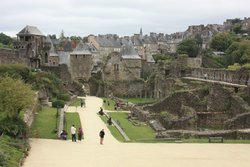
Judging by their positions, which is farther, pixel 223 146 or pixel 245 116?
pixel 245 116

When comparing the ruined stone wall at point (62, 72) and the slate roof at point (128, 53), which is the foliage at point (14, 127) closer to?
the ruined stone wall at point (62, 72)

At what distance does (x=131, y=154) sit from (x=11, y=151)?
5527 mm

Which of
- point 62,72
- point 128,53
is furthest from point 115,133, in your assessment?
point 128,53

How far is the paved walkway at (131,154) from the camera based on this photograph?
1903 centimetres

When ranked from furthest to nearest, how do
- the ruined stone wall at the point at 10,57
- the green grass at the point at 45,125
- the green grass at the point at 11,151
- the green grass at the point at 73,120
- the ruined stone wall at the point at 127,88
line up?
the ruined stone wall at the point at 127,88
the ruined stone wall at the point at 10,57
the green grass at the point at 73,120
the green grass at the point at 45,125
the green grass at the point at 11,151

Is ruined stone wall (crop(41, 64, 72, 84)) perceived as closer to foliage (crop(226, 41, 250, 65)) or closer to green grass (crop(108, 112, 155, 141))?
green grass (crop(108, 112, 155, 141))

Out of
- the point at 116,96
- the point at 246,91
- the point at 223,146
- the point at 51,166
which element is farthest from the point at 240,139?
the point at 116,96

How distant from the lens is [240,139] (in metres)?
26.5

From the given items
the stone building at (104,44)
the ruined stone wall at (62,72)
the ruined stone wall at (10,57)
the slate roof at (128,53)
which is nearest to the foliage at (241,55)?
the slate roof at (128,53)

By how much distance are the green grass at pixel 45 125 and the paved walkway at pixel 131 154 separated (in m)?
1.56

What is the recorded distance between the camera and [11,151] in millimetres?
18922

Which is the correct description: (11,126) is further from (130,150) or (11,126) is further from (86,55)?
(86,55)

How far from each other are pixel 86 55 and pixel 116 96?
335 inches

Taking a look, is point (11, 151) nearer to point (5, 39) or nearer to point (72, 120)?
point (72, 120)
